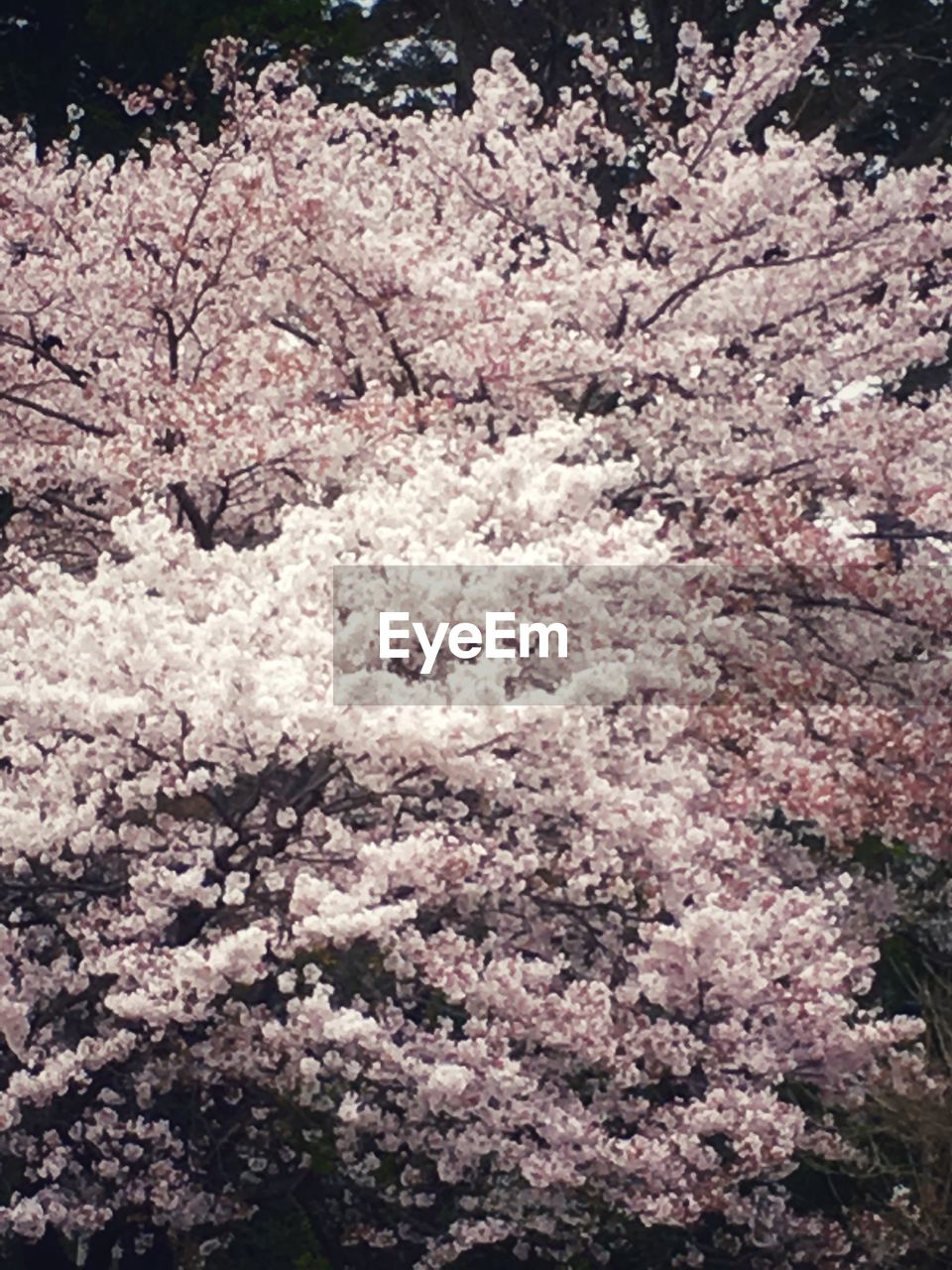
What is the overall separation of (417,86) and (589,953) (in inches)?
458

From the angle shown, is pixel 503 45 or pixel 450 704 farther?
pixel 503 45

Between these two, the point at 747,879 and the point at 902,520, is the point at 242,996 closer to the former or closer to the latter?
the point at 747,879

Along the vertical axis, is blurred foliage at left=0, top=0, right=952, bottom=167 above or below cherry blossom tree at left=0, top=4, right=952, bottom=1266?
above

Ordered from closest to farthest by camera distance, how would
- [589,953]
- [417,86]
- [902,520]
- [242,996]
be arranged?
[242,996]
[589,953]
[902,520]
[417,86]

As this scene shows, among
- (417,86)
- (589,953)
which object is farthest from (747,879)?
(417,86)

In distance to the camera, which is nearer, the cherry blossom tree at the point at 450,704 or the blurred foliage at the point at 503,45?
the cherry blossom tree at the point at 450,704

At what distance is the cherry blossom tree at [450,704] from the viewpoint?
25.8ft

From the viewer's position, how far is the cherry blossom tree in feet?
25.8

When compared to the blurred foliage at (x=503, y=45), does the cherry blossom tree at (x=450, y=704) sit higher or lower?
lower

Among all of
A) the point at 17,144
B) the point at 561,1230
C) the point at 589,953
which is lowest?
the point at 561,1230

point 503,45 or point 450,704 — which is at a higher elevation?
point 503,45

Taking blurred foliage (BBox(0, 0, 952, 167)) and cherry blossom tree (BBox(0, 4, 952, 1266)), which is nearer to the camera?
cherry blossom tree (BBox(0, 4, 952, 1266))

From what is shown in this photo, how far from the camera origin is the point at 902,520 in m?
11.2

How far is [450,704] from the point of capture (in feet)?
24.0
